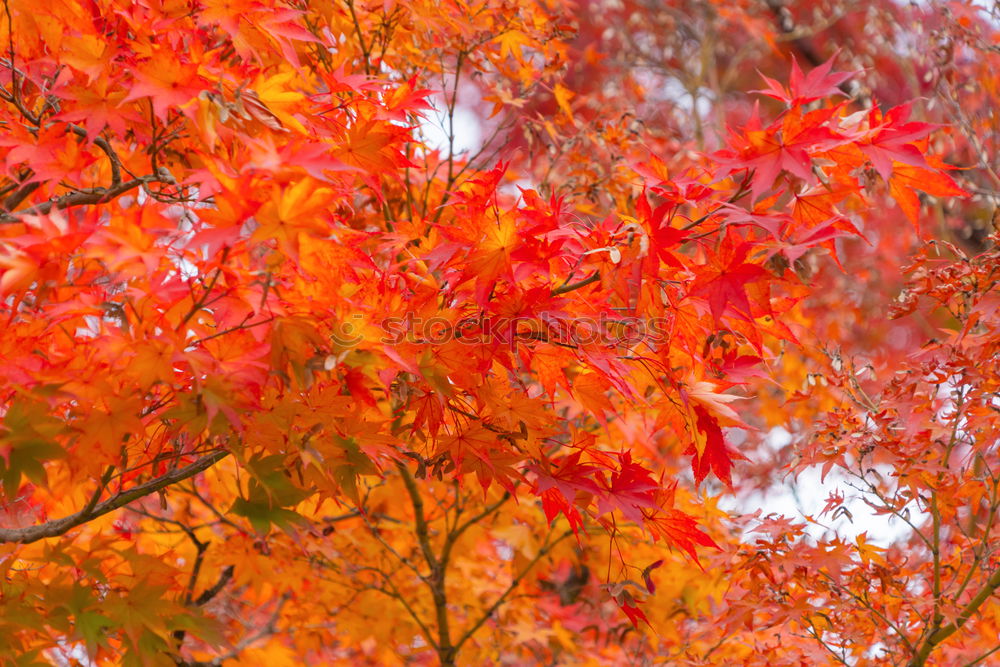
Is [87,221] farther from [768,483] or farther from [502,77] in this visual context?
[768,483]

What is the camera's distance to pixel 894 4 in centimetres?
556

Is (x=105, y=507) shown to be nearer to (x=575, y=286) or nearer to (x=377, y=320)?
(x=377, y=320)

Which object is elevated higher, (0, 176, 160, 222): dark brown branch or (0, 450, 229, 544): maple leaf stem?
(0, 176, 160, 222): dark brown branch

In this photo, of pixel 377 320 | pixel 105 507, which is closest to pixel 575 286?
pixel 377 320

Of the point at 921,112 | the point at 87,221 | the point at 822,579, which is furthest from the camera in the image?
the point at 921,112

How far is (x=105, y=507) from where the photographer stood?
1.76 meters

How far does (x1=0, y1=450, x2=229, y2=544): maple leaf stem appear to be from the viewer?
1713 mm

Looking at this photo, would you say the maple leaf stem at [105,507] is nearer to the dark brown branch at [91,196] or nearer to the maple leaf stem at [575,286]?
the dark brown branch at [91,196]

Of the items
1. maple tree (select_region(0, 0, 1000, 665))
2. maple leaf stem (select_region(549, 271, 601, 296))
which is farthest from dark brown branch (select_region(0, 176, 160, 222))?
maple leaf stem (select_region(549, 271, 601, 296))

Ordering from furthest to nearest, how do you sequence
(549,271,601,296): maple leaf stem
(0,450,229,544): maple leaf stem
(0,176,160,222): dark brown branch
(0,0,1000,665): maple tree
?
(0,176,160,222): dark brown branch
(0,450,229,544): maple leaf stem
(549,271,601,296): maple leaf stem
(0,0,1000,665): maple tree

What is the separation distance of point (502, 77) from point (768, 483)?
8.87ft

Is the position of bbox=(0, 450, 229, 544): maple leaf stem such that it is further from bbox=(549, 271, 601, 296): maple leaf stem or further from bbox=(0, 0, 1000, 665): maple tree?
bbox=(549, 271, 601, 296): maple leaf stem

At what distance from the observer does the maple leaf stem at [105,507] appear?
5.62ft

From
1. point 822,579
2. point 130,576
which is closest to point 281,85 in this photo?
point 130,576
